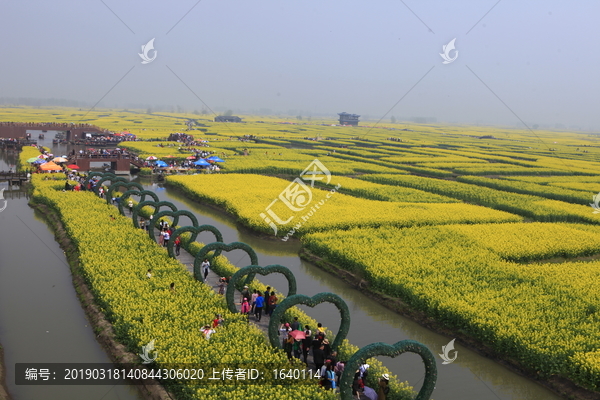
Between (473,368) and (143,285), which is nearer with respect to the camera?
(473,368)

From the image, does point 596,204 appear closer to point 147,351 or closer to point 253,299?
point 253,299

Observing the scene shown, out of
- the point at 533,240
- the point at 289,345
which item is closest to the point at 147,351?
the point at 289,345

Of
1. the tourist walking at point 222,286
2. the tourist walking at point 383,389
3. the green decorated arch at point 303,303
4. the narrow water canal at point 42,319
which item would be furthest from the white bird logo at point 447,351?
the narrow water canal at point 42,319

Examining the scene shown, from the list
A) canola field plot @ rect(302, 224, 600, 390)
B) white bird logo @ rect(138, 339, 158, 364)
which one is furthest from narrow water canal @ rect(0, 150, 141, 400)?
canola field plot @ rect(302, 224, 600, 390)

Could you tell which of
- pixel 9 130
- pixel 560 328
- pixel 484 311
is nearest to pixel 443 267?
pixel 484 311

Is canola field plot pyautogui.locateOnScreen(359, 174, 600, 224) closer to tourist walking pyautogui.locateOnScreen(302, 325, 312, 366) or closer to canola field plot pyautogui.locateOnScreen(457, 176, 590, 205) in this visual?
canola field plot pyautogui.locateOnScreen(457, 176, 590, 205)

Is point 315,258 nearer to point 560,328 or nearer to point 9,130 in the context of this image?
point 560,328
